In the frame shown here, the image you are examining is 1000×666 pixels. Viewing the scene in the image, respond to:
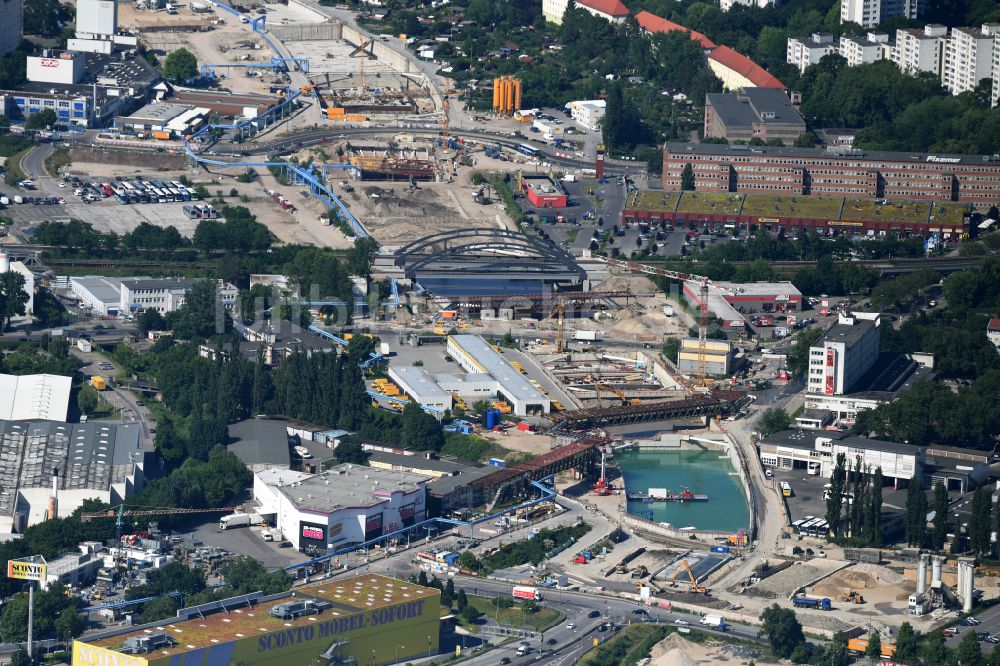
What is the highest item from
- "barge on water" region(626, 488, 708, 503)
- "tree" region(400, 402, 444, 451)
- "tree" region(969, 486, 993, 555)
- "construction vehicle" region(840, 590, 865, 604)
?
"tree" region(400, 402, 444, 451)

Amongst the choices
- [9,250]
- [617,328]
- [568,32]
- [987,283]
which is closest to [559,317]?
[617,328]

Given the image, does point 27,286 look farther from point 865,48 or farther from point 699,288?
point 865,48

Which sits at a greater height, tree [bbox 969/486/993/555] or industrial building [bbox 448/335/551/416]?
industrial building [bbox 448/335/551/416]

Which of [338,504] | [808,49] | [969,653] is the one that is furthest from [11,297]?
[808,49]

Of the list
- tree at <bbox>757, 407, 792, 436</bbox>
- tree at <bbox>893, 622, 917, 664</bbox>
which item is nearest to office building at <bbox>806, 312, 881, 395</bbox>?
tree at <bbox>757, 407, 792, 436</bbox>

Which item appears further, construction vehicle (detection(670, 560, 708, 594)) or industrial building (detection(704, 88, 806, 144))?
industrial building (detection(704, 88, 806, 144))

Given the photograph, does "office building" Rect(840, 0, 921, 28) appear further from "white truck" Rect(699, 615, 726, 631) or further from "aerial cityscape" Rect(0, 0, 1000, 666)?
"white truck" Rect(699, 615, 726, 631)

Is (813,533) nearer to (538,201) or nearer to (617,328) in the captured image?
(617,328)
